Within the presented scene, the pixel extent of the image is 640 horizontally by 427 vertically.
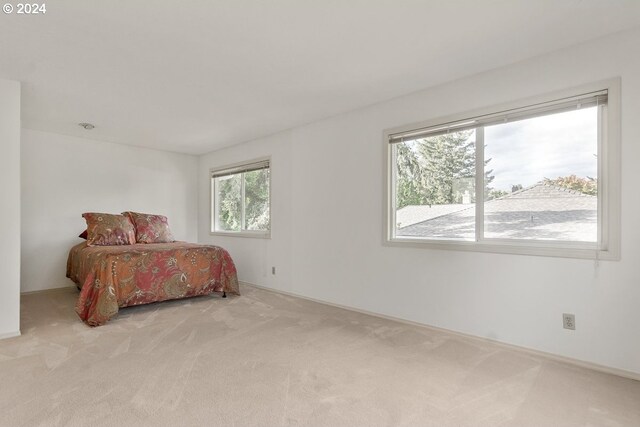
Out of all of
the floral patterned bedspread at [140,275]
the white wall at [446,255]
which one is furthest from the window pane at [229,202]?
the floral patterned bedspread at [140,275]

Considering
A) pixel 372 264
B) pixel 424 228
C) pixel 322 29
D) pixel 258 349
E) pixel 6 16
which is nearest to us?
pixel 6 16

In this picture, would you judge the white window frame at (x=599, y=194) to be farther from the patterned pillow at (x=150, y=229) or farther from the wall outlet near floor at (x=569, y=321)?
the patterned pillow at (x=150, y=229)

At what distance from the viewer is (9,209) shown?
279 centimetres

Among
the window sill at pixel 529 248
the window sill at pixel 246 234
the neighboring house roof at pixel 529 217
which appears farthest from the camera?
the window sill at pixel 246 234

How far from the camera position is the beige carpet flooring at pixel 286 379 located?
1.66 metres

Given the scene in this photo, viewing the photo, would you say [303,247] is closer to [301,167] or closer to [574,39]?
[301,167]

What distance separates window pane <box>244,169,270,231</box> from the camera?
4.83 m

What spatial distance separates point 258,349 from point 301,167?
92.8 inches

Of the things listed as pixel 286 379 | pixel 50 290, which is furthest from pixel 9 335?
pixel 286 379

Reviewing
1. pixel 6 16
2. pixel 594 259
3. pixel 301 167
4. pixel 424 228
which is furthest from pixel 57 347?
pixel 594 259

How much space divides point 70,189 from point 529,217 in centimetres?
555

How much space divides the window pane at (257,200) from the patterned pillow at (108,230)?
1592mm

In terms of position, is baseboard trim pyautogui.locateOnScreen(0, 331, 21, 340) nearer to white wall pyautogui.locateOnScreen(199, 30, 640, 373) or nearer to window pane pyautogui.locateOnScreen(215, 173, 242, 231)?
white wall pyautogui.locateOnScreen(199, 30, 640, 373)

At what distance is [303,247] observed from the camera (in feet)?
13.7
